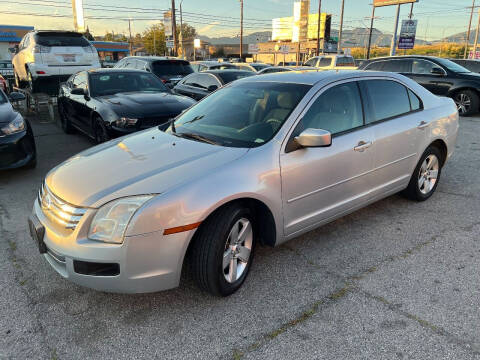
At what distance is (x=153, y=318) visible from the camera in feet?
8.48

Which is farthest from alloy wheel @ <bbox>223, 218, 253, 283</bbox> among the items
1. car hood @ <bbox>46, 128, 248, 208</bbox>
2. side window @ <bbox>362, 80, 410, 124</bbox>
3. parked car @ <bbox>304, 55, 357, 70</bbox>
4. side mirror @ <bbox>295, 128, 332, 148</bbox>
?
parked car @ <bbox>304, 55, 357, 70</bbox>

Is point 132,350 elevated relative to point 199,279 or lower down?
lower down

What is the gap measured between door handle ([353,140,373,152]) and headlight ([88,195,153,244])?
1.97 meters

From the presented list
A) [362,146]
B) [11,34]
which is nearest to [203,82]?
[362,146]

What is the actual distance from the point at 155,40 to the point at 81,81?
72901 millimetres

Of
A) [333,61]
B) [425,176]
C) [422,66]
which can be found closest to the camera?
[425,176]

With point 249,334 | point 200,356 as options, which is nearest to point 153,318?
point 200,356

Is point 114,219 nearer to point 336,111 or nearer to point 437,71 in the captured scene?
point 336,111

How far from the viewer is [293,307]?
2686 mm

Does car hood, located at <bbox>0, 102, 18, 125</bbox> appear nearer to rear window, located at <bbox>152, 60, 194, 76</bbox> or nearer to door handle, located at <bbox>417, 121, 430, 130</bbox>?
door handle, located at <bbox>417, 121, 430, 130</bbox>

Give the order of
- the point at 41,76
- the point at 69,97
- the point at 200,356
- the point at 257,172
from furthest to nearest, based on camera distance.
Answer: the point at 41,76 < the point at 69,97 < the point at 257,172 < the point at 200,356

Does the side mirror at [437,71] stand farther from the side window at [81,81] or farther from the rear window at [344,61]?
the rear window at [344,61]

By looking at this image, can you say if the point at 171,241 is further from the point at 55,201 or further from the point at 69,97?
the point at 69,97

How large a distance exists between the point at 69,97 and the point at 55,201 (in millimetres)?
6185
